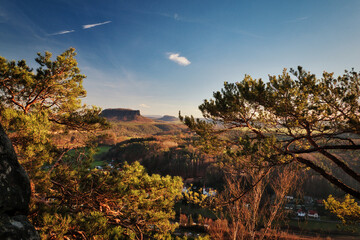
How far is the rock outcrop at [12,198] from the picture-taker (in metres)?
1.87

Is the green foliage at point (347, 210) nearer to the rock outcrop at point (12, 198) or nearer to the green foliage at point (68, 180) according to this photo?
the green foliage at point (68, 180)

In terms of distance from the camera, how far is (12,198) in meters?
2.13

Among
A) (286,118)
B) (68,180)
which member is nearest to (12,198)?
(68,180)

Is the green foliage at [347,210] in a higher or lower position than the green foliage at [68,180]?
lower

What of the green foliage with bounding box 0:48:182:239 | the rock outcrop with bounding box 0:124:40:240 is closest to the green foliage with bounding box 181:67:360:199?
the green foliage with bounding box 0:48:182:239

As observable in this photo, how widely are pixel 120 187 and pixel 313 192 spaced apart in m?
61.2

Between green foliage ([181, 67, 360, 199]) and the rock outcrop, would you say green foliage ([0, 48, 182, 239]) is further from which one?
green foliage ([181, 67, 360, 199])

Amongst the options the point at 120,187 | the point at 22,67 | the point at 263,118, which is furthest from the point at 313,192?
the point at 22,67

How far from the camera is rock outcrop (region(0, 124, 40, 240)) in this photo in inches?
73.5

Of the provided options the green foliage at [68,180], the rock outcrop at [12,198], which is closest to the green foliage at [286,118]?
the green foliage at [68,180]

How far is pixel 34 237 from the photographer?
208 centimetres

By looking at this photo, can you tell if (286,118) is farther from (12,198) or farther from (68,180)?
(68,180)

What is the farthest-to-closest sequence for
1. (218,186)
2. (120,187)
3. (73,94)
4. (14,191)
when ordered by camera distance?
(218,186) < (73,94) < (120,187) < (14,191)

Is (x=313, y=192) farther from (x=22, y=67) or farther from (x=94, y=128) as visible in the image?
(x=22, y=67)
